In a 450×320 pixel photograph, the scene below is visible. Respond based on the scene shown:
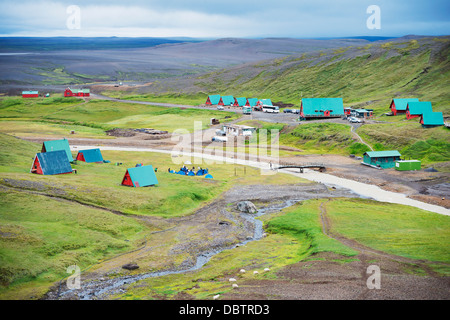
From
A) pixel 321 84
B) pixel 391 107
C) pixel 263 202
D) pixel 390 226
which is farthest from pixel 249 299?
pixel 321 84

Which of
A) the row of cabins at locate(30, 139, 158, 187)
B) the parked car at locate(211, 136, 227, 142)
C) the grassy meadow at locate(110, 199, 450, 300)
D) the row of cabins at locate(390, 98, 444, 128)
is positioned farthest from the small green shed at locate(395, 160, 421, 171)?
the row of cabins at locate(30, 139, 158, 187)

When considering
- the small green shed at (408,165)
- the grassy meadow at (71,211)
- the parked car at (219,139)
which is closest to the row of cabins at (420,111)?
the small green shed at (408,165)

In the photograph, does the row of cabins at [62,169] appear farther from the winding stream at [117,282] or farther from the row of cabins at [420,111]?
the row of cabins at [420,111]

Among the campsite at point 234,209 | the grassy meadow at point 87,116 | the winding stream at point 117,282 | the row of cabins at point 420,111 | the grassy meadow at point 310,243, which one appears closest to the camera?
the winding stream at point 117,282

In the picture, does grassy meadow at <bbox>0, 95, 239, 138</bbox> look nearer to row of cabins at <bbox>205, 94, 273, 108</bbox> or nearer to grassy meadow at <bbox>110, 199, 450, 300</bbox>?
row of cabins at <bbox>205, 94, 273, 108</bbox>

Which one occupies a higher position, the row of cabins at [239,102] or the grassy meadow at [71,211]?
the row of cabins at [239,102]

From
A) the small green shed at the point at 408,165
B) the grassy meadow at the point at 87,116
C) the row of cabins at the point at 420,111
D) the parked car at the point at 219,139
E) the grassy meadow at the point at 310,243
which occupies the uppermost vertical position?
the row of cabins at the point at 420,111

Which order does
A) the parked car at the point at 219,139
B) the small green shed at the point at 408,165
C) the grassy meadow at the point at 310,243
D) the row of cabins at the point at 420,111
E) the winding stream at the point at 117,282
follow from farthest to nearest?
the parked car at the point at 219,139 → the row of cabins at the point at 420,111 → the small green shed at the point at 408,165 → the grassy meadow at the point at 310,243 → the winding stream at the point at 117,282

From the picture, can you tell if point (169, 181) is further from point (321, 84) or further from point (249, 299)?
point (321, 84)
